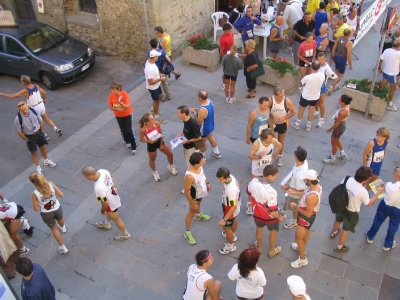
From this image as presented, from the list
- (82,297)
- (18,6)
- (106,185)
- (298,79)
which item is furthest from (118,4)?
(82,297)

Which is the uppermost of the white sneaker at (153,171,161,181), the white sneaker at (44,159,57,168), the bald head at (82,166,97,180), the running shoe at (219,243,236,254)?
the bald head at (82,166,97,180)

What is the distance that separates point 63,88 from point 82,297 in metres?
7.13

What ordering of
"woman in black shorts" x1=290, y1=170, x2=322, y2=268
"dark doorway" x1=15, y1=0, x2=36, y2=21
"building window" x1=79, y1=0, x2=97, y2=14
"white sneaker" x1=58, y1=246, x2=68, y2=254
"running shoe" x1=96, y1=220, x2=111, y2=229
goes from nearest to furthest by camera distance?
"woman in black shorts" x1=290, y1=170, x2=322, y2=268
"white sneaker" x1=58, y1=246, x2=68, y2=254
"running shoe" x1=96, y1=220, x2=111, y2=229
"building window" x1=79, y1=0, x2=97, y2=14
"dark doorway" x1=15, y1=0, x2=36, y2=21

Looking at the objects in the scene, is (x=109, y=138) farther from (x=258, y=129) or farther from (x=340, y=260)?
(x=340, y=260)

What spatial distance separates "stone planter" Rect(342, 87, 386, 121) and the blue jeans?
3.76 meters

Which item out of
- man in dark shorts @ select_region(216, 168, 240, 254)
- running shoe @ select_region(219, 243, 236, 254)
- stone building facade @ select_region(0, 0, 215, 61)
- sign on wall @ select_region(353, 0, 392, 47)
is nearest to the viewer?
man in dark shorts @ select_region(216, 168, 240, 254)

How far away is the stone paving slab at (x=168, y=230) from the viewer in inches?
243

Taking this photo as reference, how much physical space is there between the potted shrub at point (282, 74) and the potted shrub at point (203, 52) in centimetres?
160

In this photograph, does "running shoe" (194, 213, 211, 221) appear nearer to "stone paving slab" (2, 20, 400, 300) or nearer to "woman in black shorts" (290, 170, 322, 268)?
"stone paving slab" (2, 20, 400, 300)

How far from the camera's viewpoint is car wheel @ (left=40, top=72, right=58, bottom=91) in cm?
1140

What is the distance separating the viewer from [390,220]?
6.13 metres

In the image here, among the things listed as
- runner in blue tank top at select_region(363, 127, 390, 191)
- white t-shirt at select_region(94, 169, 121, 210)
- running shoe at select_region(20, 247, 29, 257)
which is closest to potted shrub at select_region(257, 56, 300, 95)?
runner in blue tank top at select_region(363, 127, 390, 191)

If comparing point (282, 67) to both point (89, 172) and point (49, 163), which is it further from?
point (89, 172)

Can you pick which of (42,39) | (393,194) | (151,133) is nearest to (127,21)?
(42,39)
